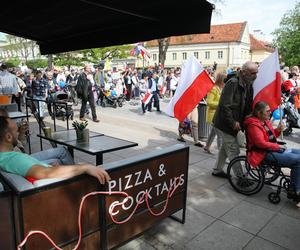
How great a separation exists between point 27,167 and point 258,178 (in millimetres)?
3207

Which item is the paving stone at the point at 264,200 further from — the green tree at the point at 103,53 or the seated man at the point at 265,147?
the green tree at the point at 103,53

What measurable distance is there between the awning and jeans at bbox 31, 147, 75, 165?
191cm

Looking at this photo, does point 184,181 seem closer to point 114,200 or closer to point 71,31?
point 114,200

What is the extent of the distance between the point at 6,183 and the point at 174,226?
6.70 ft

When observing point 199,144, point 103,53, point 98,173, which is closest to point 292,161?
point 98,173

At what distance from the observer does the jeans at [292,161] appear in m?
3.62

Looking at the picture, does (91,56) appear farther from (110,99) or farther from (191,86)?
(191,86)

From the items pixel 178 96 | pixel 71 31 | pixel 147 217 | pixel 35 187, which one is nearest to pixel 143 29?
pixel 178 96

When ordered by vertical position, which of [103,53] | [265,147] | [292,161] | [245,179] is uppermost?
[103,53]

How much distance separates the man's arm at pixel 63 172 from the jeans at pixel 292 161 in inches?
104

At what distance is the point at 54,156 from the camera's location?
146 inches

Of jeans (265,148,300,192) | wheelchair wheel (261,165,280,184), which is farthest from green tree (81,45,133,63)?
jeans (265,148,300,192)

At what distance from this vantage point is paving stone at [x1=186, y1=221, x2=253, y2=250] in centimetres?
296

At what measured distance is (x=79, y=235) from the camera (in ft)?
7.29
